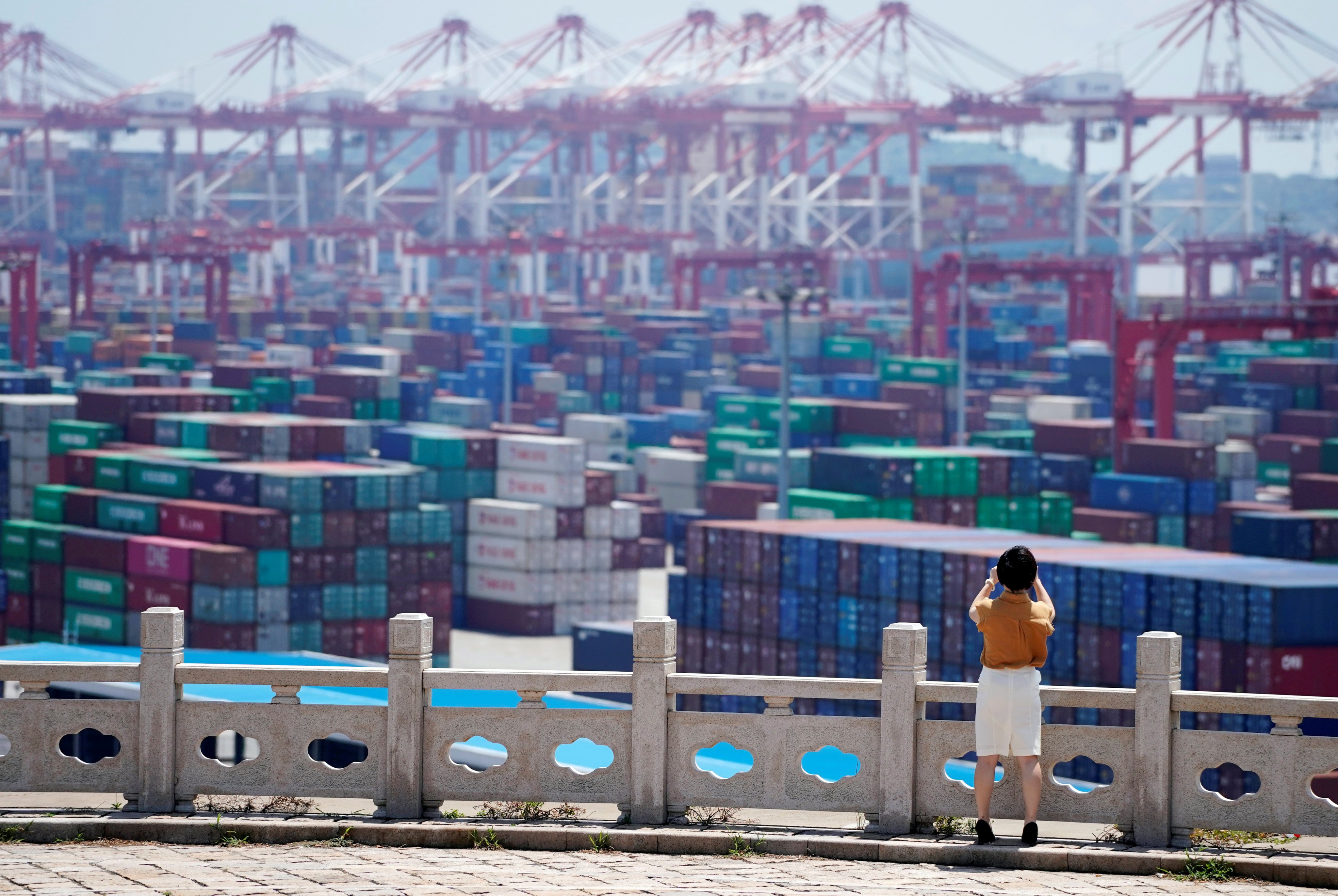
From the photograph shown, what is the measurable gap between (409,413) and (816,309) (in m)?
71.7

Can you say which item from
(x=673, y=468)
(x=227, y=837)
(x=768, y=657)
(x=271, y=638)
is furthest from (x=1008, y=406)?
(x=227, y=837)

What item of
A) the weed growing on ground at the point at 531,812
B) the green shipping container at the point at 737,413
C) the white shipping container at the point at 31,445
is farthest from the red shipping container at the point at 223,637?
the weed growing on ground at the point at 531,812

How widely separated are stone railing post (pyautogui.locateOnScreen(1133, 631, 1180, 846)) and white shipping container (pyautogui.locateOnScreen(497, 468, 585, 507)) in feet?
153

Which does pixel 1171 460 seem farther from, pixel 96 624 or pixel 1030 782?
pixel 1030 782

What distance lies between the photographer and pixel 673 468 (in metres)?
77.7

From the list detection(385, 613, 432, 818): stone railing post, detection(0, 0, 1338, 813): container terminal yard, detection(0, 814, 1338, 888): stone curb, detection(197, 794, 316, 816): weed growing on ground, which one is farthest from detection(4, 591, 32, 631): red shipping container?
detection(385, 613, 432, 818): stone railing post

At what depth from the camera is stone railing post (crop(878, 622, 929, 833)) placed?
13.9m

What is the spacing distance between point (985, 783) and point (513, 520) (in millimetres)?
46648

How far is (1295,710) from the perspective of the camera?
13523 mm

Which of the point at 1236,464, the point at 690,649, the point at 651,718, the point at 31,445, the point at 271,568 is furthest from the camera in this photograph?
the point at 31,445

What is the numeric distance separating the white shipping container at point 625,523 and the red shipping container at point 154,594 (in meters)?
14.3

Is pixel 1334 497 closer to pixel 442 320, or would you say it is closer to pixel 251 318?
pixel 442 320

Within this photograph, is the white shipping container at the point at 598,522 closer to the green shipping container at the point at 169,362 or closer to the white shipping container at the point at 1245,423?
the white shipping container at the point at 1245,423

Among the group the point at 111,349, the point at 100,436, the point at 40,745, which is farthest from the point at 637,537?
the point at 111,349
